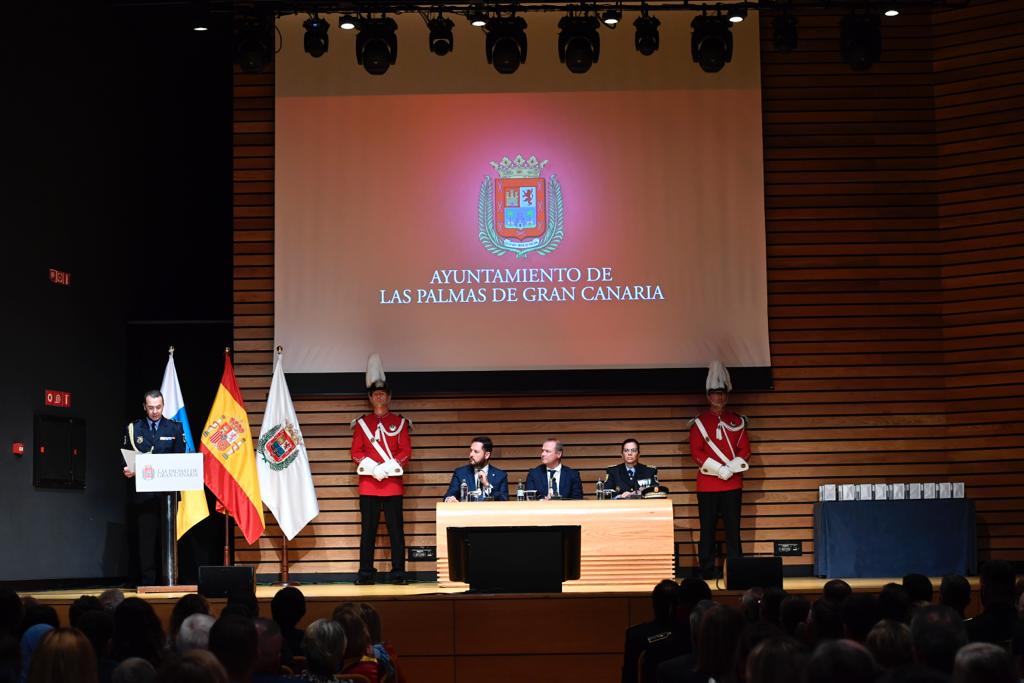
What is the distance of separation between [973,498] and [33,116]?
8873 mm

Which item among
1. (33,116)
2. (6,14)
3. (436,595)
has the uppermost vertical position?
(6,14)

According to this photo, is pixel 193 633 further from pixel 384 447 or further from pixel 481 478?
pixel 384 447

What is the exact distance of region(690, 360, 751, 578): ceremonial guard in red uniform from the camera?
1113 centimetres

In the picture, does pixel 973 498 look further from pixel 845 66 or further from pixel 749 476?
pixel 845 66

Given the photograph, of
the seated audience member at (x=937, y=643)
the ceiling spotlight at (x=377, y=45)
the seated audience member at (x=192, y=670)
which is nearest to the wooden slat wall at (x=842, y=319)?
the ceiling spotlight at (x=377, y=45)

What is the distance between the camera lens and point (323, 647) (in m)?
4.62

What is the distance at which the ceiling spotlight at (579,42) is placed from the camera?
10.0 m

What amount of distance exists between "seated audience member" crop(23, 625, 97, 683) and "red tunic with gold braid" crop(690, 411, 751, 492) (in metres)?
8.30

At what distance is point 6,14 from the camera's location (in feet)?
34.1

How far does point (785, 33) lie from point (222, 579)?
6.15m

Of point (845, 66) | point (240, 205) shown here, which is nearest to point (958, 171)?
point (845, 66)

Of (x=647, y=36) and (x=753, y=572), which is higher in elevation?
(x=647, y=36)

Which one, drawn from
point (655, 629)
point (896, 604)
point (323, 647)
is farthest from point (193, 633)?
point (896, 604)

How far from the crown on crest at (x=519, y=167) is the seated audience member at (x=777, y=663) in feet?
30.6
